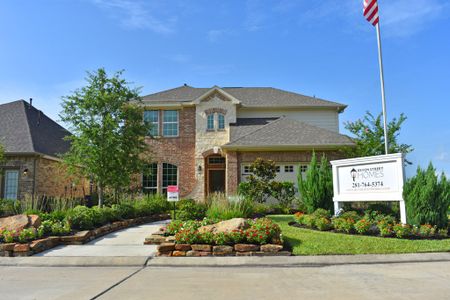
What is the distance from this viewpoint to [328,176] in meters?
13.5

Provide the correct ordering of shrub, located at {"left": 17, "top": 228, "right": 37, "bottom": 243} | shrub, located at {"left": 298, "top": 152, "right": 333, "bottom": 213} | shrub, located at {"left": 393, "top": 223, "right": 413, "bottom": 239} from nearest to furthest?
shrub, located at {"left": 17, "top": 228, "right": 37, "bottom": 243} < shrub, located at {"left": 393, "top": 223, "right": 413, "bottom": 239} < shrub, located at {"left": 298, "top": 152, "right": 333, "bottom": 213}

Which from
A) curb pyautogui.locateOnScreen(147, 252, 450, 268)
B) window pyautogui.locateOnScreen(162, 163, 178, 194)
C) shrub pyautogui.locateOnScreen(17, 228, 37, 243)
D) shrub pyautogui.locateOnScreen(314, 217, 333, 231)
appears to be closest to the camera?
curb pyautogui.locateOnScreen(147, 252, 450, 268)

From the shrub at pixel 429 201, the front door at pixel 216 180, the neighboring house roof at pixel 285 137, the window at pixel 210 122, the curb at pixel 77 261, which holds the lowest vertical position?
the curb at pixel 77 261

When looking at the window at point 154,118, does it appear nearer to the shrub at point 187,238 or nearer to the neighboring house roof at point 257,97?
the neighboring house roof at point 257,97

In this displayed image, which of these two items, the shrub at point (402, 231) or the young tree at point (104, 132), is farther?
the young tree at point (104, 132)

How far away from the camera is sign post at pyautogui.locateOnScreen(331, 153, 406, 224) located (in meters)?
10.8

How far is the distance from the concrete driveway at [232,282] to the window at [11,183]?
12.6 meters

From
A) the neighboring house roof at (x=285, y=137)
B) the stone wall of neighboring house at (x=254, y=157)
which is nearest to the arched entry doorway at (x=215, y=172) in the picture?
the neighboring house roof at (x=285, y=137)

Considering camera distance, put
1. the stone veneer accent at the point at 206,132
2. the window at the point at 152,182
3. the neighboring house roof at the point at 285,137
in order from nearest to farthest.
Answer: the neighboring house roof at the point at 285,137, the stone veneer accent at the point at 206,132, the window at the point at 152,182

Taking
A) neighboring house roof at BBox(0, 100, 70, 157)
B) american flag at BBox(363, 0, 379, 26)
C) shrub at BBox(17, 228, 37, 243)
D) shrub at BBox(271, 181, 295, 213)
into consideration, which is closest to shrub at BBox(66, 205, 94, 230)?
shrub at BBox(17, 228, 37, 243)

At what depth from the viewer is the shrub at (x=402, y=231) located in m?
9.70

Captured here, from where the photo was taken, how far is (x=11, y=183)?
62.6ft

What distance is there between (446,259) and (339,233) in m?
2.94

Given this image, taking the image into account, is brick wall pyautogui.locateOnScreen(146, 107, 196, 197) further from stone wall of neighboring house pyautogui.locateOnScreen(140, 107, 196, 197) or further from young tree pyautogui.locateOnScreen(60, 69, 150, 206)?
young tree pyautogui.locateOnScreen(60, 69, 150, 206)
